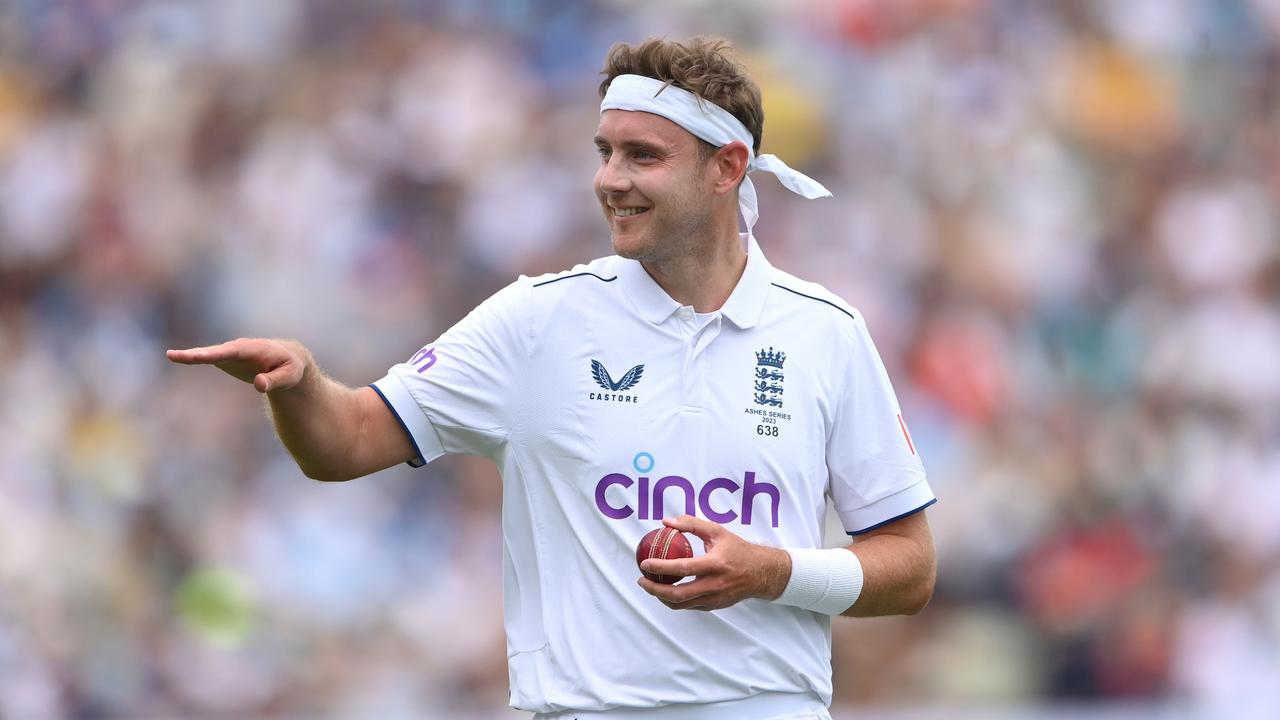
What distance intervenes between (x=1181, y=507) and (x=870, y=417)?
6615 millimetres

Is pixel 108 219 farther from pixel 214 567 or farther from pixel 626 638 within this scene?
pixel 626 638

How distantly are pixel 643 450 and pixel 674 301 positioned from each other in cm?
41

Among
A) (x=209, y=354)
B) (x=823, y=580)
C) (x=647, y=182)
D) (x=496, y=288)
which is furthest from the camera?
(x=496, y=288)

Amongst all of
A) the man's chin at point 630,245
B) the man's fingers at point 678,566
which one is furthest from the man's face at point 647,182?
the man's fingers at point 678,566

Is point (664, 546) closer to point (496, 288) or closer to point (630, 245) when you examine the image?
point (630, 245)

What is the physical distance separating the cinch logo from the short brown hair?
91cm

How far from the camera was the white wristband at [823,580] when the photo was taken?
4332mm

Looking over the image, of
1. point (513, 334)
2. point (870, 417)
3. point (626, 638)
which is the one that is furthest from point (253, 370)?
point (870, 417)

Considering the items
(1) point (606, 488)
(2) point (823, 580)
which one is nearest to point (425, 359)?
(1) point (606, 488)

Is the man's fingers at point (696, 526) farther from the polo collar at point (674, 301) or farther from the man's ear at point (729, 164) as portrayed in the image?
the man's ear at point (729, 164)

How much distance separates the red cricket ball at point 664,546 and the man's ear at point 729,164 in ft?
3.15

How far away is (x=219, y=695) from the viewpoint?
30.1ft

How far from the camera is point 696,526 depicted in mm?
4047

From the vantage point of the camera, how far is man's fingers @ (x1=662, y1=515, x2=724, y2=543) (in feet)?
13.3
